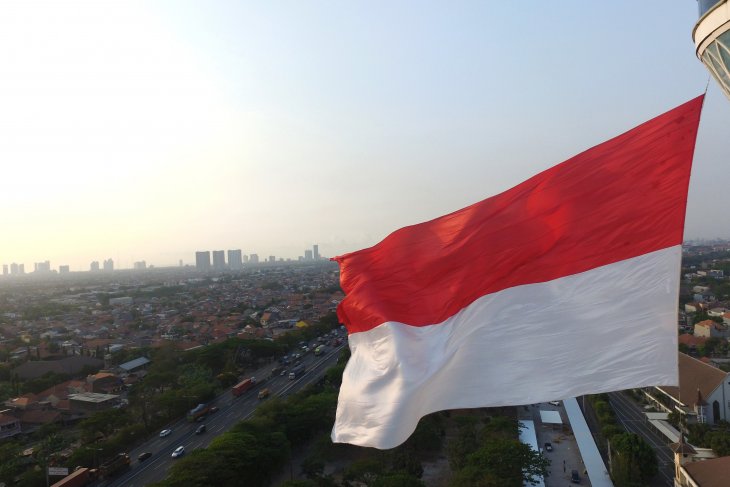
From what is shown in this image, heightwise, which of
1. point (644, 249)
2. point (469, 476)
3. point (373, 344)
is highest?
point (644, 249)

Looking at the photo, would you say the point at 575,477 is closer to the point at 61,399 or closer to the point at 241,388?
the point at 241,388

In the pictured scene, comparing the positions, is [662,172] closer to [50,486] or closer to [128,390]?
[50,486]

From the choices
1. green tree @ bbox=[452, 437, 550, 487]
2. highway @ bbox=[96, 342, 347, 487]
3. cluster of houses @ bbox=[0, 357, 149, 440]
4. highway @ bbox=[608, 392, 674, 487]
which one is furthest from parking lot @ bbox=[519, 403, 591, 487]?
cluster of houses @ bbox=[0, 357, 149, 440]

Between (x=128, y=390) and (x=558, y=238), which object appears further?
(x=128, y=390)

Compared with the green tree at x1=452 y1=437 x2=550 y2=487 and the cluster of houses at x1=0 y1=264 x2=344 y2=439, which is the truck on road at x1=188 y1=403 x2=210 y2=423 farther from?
the green tree at x1=452 y1=437 x2=550 y2=487

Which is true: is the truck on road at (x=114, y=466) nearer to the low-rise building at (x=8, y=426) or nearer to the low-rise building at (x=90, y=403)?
the low-rise building at (x=8, y=426)

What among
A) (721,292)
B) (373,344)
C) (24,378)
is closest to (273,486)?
(373,344)

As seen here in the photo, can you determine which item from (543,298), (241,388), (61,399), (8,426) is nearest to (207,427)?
(241,388)
